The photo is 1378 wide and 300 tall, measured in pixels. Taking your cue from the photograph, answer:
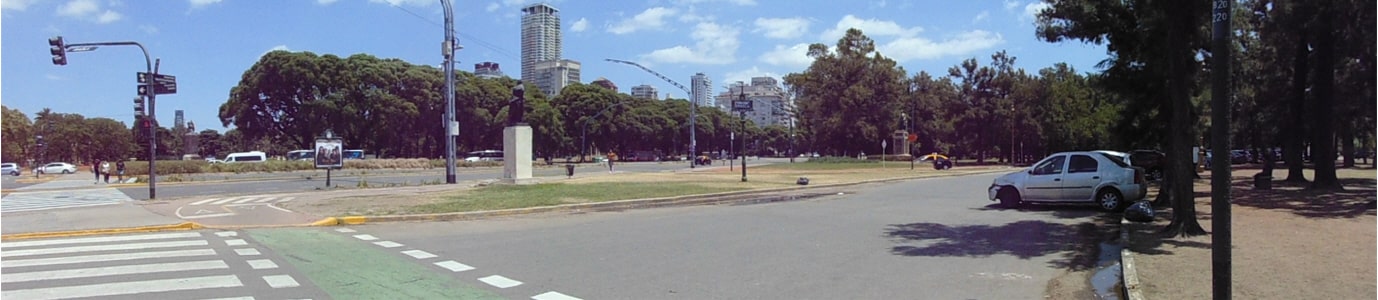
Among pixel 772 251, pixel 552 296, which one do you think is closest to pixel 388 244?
pixel 552 296

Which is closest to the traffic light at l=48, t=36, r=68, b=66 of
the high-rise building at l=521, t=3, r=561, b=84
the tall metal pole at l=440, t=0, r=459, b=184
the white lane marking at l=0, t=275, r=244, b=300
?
the tall metal pole at l=440, t=0, r=459, b=184

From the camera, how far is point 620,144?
10488 cm

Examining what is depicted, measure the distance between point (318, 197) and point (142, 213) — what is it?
5.72 metres

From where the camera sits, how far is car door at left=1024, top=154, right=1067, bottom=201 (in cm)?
1683

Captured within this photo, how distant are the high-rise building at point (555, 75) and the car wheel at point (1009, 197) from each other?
6143 centimetres

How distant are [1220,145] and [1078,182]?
1162 cm

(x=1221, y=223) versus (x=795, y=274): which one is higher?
(x=1221, y=223)

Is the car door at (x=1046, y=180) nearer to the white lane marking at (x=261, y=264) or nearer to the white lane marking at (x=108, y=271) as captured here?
the white lane marking at (x=261, y=264)

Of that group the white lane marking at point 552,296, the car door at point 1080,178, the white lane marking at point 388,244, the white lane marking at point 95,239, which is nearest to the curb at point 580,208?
the white lane marking at point 95,239

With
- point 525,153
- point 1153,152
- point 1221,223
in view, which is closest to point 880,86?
point 1153,152

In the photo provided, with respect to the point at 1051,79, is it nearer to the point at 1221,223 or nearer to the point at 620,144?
Result: the point at 620,144

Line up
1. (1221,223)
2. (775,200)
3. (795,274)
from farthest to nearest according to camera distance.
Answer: (775,200), (795,274), (1221,223)

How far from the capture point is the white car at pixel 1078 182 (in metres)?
15.9

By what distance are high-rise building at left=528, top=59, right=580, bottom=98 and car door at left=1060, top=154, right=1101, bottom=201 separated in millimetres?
62510
